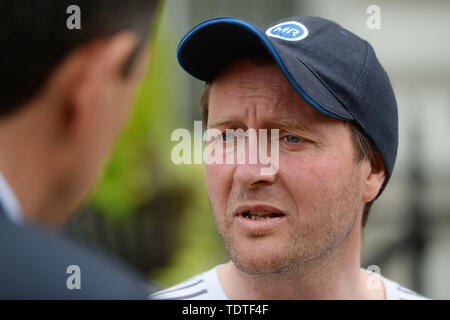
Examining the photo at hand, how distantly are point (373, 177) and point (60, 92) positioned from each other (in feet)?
3.88

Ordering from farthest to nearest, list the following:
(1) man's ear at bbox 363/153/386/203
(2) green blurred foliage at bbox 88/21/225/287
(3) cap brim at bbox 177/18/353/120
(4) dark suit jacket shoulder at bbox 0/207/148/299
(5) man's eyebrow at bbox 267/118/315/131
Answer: (2) green blurred foliage at bbox 88/21/225/287 → (1) man's ear at bbox 363/153/386/203 → (5) man's eyebrow at bbox 267/118/315/131 → (3) cap brim at bbox 177/18/353/120 → (4) dark suit jacket shoulder at bbox 0/207/148/299

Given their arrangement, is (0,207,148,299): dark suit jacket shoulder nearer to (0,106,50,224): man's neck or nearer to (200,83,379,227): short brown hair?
(0,106,50,224): man's neck

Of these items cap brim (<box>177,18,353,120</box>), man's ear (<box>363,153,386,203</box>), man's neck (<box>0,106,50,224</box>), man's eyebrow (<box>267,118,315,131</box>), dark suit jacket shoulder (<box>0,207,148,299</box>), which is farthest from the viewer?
man's ear (<box>363,153,386,203</box>)

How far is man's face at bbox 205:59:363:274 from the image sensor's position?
173 centimetres

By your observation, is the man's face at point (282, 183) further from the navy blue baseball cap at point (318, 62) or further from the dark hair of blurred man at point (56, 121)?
the dark hair of blurred man at point (56, 121)

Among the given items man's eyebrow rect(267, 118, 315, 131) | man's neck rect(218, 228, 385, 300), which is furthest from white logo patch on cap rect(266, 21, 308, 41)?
man's neck rect(218, 228, 385, 300)

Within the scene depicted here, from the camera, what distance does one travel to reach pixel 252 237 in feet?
5.67

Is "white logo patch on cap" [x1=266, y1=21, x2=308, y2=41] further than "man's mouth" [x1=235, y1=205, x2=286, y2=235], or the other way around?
"white logo patch on cap" [x1=266, y1=21, x2=308, y2=41]

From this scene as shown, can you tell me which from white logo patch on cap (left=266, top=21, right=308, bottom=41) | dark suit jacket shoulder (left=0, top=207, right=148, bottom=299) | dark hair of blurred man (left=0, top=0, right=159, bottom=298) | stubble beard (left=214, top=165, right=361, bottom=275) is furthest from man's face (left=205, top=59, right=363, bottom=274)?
dark suit jacket shoulder (left=0, top=207, right=148, bottom=299)

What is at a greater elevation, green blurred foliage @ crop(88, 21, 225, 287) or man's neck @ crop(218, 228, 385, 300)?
green blurred foliage @ crop(88, 21, 225, 287)

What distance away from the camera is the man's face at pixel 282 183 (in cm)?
173

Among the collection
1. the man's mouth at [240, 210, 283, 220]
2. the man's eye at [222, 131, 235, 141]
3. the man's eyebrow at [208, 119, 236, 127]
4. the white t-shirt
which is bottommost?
the white t-shirt

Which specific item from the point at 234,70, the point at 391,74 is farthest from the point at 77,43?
the point at 391,74

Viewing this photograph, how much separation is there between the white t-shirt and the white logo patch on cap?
814 mm
